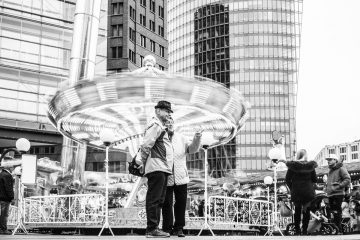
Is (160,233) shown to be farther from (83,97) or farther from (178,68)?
(178,68)

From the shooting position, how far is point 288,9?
119 meters

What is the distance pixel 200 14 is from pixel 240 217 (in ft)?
356

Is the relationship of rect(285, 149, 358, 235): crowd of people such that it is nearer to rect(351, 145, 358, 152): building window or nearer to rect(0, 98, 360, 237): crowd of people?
rect(0, 98, 360, 237): crowd of people

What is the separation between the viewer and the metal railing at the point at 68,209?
15.9 m

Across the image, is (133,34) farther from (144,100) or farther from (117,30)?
(144,100)

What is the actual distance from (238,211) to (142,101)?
3.98m

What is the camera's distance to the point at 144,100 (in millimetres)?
17109

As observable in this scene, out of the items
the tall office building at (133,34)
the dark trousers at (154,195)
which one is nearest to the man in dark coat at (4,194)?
the dark trousers at (154,195)

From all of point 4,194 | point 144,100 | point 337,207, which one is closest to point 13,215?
point 4,194

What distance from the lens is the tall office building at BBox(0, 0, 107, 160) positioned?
134 ft

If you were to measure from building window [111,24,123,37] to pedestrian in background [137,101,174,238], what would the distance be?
210 feet

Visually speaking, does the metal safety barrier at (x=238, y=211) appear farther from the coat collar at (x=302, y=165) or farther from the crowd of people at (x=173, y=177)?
the coat collar at (x=302, y=165)

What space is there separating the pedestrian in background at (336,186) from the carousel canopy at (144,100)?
9.19 feet

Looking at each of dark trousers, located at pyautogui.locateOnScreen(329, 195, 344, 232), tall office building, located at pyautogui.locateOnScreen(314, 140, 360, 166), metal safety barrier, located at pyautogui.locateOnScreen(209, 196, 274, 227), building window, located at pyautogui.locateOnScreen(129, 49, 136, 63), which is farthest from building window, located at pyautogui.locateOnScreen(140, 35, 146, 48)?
tall office building, located at pyautogui.locateOnScreen(314, 140, 360, 166)
